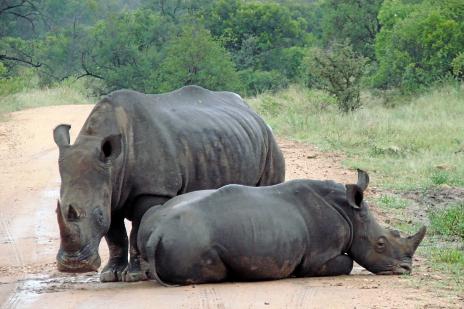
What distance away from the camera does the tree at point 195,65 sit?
107 feet

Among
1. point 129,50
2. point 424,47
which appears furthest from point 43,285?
point 129,50

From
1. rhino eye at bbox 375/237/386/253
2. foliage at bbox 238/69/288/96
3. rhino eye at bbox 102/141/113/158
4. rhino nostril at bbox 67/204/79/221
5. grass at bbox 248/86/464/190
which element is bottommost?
foliage at bbox 238/69/288/96

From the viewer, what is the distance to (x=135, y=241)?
8719 millimetres

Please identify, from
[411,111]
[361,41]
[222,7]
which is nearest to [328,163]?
[411,111]

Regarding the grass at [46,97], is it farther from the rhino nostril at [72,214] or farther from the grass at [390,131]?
the rhino nostril at [72,214]

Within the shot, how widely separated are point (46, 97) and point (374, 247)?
27.1m

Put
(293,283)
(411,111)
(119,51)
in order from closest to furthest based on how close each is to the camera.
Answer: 1. (293,283)
2. (411,111)
3. (119,51)

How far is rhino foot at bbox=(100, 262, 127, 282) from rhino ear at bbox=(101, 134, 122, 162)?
1037mm

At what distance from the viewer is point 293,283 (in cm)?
823

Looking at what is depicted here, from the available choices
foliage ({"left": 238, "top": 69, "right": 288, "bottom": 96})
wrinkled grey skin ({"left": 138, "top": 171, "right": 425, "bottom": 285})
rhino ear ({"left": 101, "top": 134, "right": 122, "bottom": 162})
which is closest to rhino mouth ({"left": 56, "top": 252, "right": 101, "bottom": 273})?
wrinkled grey skin ({"left": 138, "top": 171, "right": 425, "bottom": 285})

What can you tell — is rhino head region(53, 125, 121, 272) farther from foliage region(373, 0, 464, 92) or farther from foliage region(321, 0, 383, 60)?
foliage region(321, 0, 383, 60)

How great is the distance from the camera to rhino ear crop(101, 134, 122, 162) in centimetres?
849

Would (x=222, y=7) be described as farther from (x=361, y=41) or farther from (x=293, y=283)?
(x=293, y=283)

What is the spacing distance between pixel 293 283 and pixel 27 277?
8.13 feet
